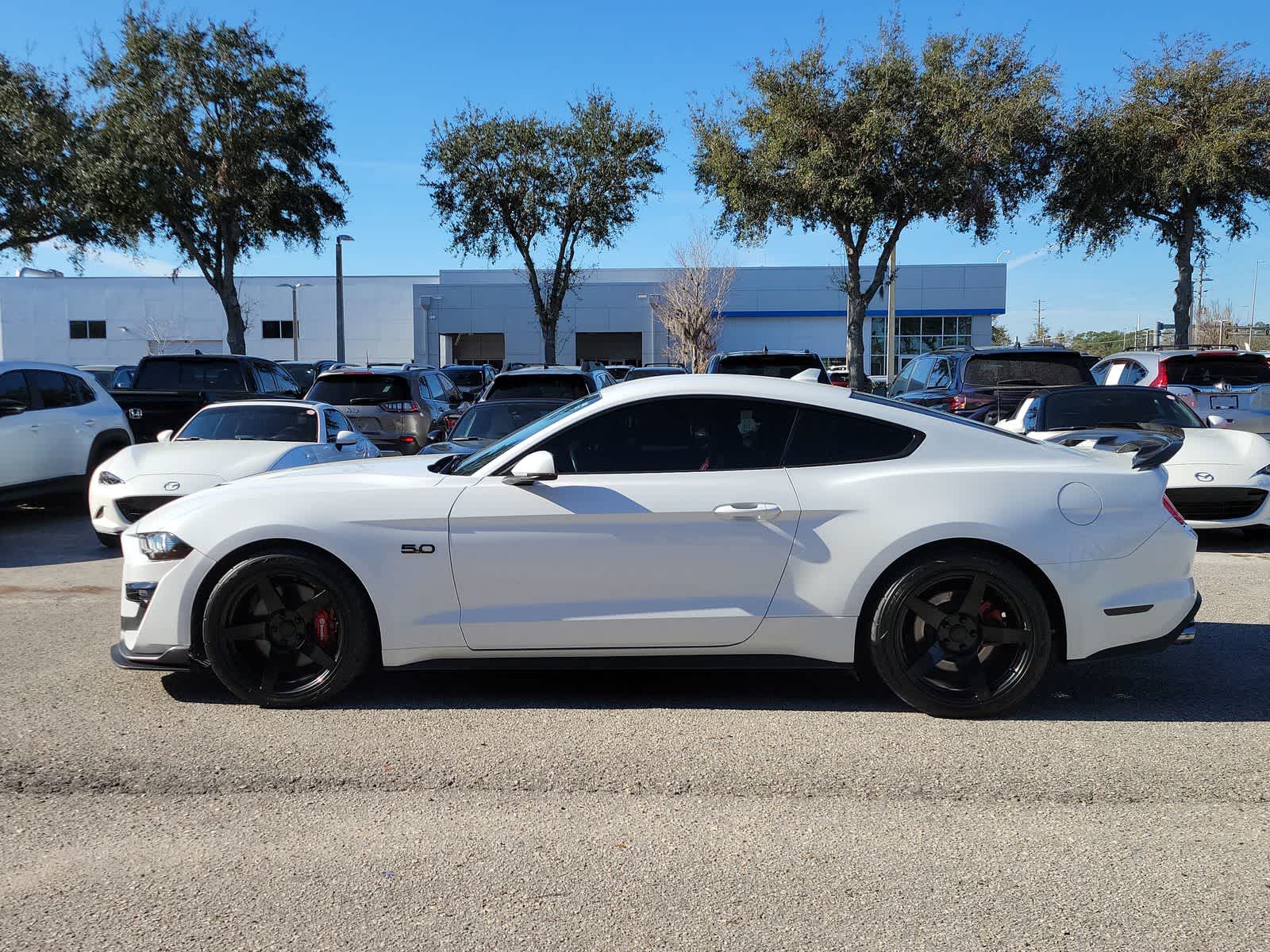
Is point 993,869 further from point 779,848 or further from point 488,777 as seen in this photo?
point 488,777

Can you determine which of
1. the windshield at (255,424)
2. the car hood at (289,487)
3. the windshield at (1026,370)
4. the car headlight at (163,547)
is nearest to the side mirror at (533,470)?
the car hood at (289,487)

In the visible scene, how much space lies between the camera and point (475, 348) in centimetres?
6012

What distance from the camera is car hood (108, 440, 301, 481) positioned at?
28.9 feet

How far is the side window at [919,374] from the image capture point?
603 inches

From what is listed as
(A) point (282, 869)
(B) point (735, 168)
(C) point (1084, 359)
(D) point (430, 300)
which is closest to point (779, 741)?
(A) point (282, 869)

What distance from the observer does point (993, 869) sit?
3.25 meters

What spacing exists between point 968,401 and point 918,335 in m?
44.9

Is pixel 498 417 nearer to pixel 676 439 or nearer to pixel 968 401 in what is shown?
pixel 968 401

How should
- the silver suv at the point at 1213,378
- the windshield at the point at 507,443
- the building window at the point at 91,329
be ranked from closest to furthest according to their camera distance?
the windshield at the point at 507,443 → the silver suv at the point at 1213,378 → the building window at the point at 91,329

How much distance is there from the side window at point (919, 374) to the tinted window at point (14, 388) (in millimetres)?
11234

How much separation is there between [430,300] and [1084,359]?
4860cm

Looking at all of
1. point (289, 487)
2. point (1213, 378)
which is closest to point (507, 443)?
point (289, 487)

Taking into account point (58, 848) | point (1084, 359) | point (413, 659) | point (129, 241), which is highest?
point (129, 241)

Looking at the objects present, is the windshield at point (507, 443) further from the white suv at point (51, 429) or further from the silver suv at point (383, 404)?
the silver suv at point (383, 404)
